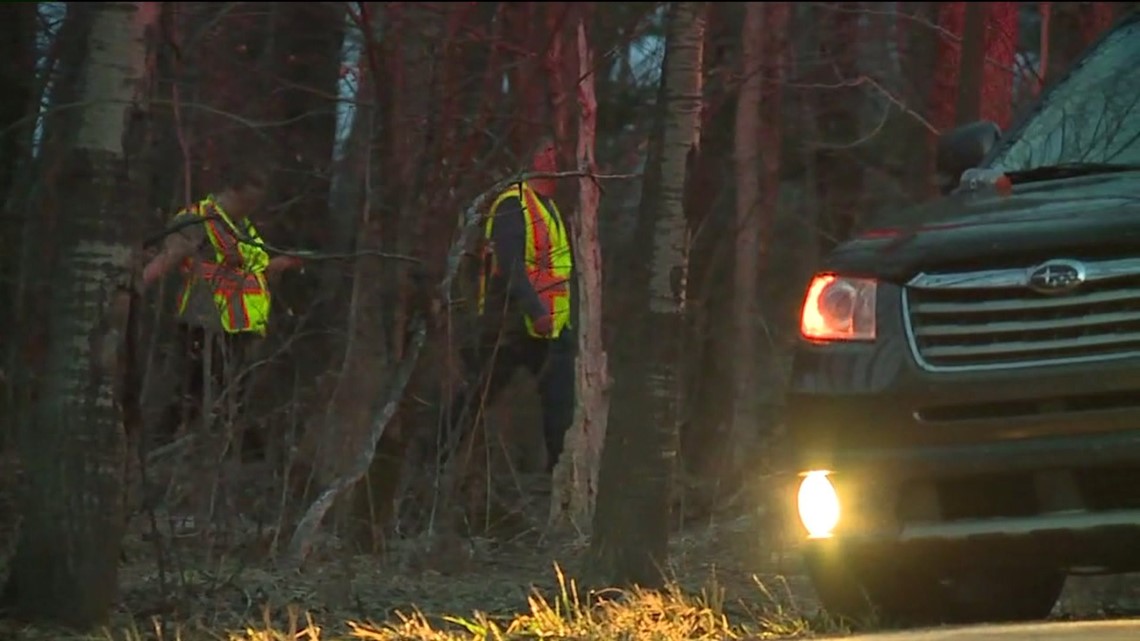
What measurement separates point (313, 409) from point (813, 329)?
3.43 metres

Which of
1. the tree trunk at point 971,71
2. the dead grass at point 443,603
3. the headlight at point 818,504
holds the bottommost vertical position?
the dead grass at point 443,603

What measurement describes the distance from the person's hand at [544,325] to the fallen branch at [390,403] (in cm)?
172

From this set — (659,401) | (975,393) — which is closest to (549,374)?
(659,401)

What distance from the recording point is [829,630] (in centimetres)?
628

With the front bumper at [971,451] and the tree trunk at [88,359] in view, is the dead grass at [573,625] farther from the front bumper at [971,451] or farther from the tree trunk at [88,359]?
the front bumper at [971,451]

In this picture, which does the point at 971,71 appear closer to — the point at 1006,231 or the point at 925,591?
the point at 925,591

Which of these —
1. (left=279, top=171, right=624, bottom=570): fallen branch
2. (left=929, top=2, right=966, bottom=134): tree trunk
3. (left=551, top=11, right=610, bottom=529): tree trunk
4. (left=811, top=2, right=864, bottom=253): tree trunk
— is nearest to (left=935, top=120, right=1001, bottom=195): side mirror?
(left=279, top=171, right=624, bottom=570): fallen branch

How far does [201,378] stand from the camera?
8.26 metres

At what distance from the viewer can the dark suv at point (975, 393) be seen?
212 inches

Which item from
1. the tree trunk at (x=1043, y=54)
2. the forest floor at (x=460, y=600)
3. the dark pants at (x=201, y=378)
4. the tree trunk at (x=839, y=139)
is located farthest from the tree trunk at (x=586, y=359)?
the tree trunk at (x=839, y=139)

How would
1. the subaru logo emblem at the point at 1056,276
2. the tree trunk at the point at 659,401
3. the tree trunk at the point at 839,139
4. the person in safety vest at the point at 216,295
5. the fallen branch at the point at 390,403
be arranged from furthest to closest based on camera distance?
the tree trunk at the point at 839,139 → the fallen branch at the point at 390,403 → the person in safety vest at the point at 216,295 → the tree trunk at the point at 659,401 → the subaru logo emblem at the point at 1056,276

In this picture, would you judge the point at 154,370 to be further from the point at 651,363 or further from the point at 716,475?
the point at 716,475

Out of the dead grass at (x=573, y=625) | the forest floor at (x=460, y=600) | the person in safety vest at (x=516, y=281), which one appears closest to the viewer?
the dead grass at (x=573, y=625)

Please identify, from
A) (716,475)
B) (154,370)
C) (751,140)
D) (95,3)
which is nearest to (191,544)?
(154,370)
